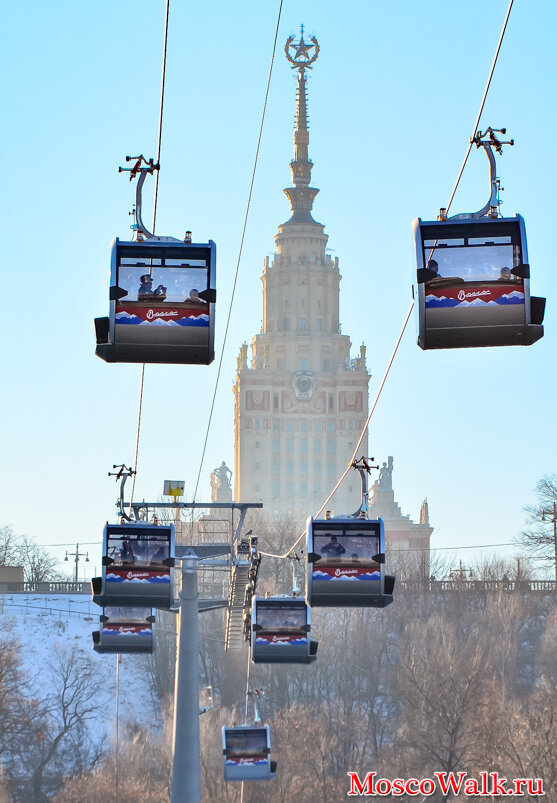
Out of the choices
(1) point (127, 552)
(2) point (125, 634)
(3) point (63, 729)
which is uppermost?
(1) point (127, 552)

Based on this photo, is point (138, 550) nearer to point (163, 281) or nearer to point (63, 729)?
point (163, 281)

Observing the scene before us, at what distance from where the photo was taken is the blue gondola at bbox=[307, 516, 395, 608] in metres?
32.2

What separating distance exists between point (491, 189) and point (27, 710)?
83805 millimetres

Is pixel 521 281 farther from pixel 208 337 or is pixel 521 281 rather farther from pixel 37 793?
pixel 37 793

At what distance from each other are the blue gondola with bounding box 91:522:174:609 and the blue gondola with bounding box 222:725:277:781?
18.7m

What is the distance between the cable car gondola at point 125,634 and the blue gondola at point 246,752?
34.9 ft

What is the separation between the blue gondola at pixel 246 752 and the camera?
53469 mm

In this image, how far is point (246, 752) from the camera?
5394 centimetres

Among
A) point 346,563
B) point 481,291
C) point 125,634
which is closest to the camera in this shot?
point 481,291

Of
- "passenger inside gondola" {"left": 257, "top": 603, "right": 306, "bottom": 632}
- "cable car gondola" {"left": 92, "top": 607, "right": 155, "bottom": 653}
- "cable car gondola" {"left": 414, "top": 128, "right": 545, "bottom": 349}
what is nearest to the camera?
"cable car gondola" {"left": 414, "top": 128, "right": 545, "bottom": 349}
